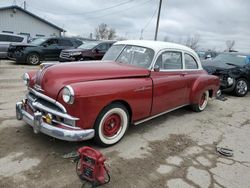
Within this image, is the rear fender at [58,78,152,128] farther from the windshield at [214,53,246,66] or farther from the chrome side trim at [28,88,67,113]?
the windshield at [214,53,246,66]

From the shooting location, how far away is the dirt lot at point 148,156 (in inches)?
133

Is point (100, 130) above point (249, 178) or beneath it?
above

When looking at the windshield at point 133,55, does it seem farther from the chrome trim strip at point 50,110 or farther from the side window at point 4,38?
the side window at point 4,38

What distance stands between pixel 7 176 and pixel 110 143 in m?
1.64

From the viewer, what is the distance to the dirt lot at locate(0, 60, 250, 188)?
338cm

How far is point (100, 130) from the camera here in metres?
4.02

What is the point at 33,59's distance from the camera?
47.3 ft

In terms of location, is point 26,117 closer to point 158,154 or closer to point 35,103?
point 35,103

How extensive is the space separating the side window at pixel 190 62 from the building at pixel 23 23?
24.5 meters

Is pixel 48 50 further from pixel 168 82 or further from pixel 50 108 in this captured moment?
pixel 50 108

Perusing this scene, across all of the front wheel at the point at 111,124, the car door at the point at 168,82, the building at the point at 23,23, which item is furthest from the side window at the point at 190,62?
the building at the point at 23,23

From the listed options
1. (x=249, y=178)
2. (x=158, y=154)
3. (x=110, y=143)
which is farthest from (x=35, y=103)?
(x=249, y=178)

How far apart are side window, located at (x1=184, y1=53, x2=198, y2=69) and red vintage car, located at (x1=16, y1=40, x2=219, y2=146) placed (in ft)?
0.53

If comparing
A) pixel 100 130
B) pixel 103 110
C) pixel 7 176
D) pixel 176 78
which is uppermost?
pixel 176 78
